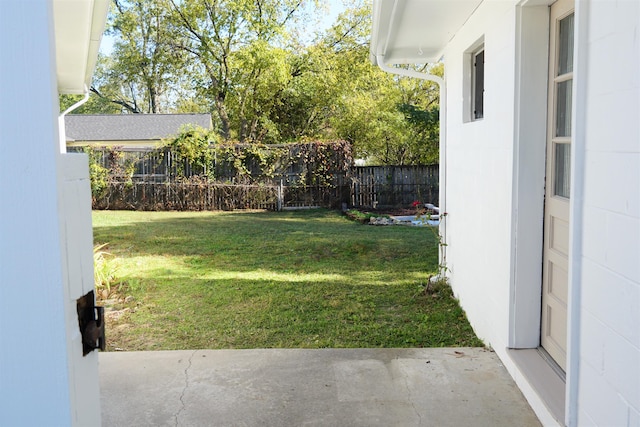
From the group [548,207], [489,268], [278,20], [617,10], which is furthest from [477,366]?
[278,20]

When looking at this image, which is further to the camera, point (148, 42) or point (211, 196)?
point (148, 42)

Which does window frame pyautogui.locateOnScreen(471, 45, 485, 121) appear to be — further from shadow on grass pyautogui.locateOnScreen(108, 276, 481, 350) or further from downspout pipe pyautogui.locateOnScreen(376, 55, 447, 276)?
shadow on grass pyautogui.locateOnScreen(108, 276, 481, 350)

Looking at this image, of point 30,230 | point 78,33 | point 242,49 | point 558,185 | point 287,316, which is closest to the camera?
point 30,230

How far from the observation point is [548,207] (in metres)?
3.78

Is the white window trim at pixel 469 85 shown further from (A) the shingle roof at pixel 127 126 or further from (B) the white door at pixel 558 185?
(A) the shingle roof at pixel 127 126

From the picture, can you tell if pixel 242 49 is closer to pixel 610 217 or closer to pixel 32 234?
pixel 610 217

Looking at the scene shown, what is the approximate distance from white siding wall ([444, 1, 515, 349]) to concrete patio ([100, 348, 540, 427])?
1.64ft

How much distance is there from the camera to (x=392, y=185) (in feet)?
53.7

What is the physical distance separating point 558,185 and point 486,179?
1.12 meters

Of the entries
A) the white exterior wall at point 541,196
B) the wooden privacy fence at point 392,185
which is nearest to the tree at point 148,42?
the wooden privacy fence at point 392,185

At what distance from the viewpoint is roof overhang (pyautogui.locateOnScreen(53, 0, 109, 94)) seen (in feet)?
15.1

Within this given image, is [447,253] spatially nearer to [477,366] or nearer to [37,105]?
[477,366]

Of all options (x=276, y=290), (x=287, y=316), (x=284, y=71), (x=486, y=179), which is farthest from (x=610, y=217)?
(x=284, y=71)

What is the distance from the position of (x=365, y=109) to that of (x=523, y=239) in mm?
18941
